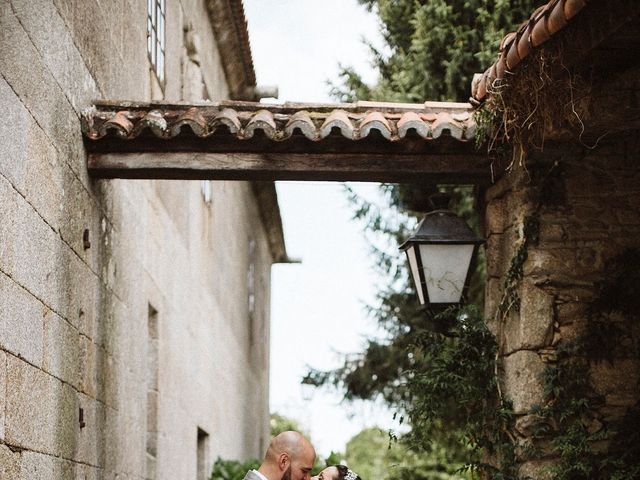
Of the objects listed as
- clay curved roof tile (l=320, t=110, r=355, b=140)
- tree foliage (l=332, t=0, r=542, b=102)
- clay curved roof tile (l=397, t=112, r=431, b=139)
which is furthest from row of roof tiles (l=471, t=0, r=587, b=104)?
tree foliage (l=332, t=0, r=542, b=102)

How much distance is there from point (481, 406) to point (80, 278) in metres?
2.53

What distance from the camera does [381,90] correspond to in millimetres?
14109

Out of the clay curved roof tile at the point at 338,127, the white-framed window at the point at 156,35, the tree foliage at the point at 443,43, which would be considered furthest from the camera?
the tree foliage at the point at 443,43

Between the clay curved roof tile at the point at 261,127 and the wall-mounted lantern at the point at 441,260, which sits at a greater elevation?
the clay curved roof tile at the point at 261,127

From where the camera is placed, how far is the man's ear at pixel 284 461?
536 centimetres

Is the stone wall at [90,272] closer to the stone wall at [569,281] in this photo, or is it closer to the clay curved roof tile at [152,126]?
the clay curved roof tile at [152,126]

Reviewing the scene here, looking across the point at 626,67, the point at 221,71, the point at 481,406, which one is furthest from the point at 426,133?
the point at 221,71

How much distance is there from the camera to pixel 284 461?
17.6ft

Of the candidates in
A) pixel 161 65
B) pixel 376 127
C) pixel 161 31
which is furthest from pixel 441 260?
pixel 161 31

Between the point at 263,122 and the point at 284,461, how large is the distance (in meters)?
2.20

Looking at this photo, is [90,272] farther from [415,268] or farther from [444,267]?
[444,267]

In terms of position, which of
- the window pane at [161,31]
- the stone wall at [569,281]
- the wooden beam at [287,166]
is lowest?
the stone wall at [569,281]

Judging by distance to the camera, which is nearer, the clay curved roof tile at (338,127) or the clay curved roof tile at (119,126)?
the clay curved roof tile at (119,126)

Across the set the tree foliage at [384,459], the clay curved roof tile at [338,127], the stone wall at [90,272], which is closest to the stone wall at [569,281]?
the clay curved roof tile at [338,127]
